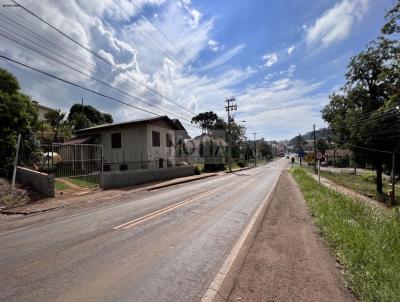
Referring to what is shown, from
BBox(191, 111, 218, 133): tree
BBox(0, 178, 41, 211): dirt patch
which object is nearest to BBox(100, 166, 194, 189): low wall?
BBox(0, 178, 41, 211): dirt patch

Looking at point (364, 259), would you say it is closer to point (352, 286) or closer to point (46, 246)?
point (352, 286)

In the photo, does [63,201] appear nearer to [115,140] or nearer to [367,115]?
[115,140]

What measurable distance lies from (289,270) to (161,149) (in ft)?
93.1

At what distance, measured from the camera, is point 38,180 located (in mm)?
15766

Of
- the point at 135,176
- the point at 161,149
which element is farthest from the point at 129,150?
the point at 135,176

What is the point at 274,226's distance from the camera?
31.5ft

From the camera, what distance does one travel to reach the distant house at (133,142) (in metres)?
30.2

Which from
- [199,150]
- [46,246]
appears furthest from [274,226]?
[199,150]

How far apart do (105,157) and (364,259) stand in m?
29.5

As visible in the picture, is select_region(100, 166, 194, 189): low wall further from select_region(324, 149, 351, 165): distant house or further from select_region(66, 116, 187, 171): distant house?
select_region(324, 149, 351, 165): distant house

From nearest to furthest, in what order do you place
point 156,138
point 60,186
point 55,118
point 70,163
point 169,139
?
point 60,186 → point 70,163 → point 156,138 → point 169,139 → point 55,118

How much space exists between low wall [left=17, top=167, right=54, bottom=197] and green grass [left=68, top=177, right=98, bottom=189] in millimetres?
2863

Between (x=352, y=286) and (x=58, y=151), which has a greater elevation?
(x=58, y=151)

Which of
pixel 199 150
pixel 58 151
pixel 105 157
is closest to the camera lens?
pixel 58 151
